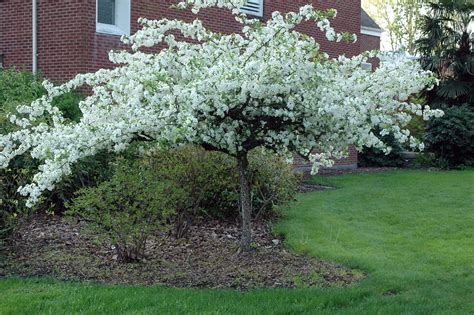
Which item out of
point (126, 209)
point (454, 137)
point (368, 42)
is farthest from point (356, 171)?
point (126, 209)

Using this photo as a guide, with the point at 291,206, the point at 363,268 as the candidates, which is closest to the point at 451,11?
the point at 291,206

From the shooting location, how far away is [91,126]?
601cm

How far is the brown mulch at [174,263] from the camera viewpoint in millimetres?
6449

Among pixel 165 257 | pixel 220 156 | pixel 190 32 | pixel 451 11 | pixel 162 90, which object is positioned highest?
pixel 451 11

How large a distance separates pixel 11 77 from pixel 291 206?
537cm

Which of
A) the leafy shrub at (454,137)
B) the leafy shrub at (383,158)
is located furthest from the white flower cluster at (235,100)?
the leafy shrub at (383,158)

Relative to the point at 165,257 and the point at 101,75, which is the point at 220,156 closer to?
the point at 165,257

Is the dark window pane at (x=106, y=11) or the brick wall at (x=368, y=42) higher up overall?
the brick wall at (x=368, y=42)

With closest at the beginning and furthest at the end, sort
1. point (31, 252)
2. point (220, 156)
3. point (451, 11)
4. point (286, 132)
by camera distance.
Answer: point (286, 132), point (31, 252), point (220, 156), point (451, 11)

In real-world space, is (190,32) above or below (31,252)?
above

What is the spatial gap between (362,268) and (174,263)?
2.01 metres

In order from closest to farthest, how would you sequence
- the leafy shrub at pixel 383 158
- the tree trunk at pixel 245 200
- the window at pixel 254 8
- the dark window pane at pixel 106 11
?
the tree trunk at pixel 245 200
the dark window pane at pixel 106 11
the window at pixel 254 8
the leafy shrub at pixel 383 158

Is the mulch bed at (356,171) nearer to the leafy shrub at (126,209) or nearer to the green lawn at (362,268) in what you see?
Result: the green lawn at (362,268)

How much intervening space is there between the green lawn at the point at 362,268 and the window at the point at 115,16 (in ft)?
16.2
